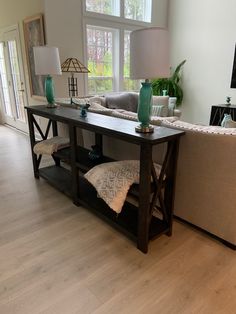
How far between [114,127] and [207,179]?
0.83 metres

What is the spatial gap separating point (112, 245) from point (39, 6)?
3.87 m

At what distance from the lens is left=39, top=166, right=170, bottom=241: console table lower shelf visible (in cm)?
197

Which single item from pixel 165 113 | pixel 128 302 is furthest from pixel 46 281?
pixel 165 113

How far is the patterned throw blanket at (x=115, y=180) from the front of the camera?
1.81 m

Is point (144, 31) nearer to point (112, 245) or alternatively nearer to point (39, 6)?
point (112, 245)

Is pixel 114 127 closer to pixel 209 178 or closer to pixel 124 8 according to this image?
pixel 209 178

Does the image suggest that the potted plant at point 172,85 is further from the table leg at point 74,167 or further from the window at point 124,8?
the table leg at point 74,167

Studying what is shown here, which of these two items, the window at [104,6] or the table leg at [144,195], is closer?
the table leg at [144,195]

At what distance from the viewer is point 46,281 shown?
5.26ft

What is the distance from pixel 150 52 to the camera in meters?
1.59

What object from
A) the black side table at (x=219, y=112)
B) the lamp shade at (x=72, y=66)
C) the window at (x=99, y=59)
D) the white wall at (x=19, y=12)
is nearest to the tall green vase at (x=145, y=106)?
the lamp shade at (x=72, y=66)

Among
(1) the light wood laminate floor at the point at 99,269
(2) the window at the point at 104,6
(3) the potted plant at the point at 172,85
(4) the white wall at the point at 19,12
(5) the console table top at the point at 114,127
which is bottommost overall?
(1) the light wood laminate floor at the point at 99,269

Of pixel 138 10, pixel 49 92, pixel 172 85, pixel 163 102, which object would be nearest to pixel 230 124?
pixel 163 102

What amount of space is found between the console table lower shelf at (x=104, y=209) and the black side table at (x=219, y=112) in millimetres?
3195
